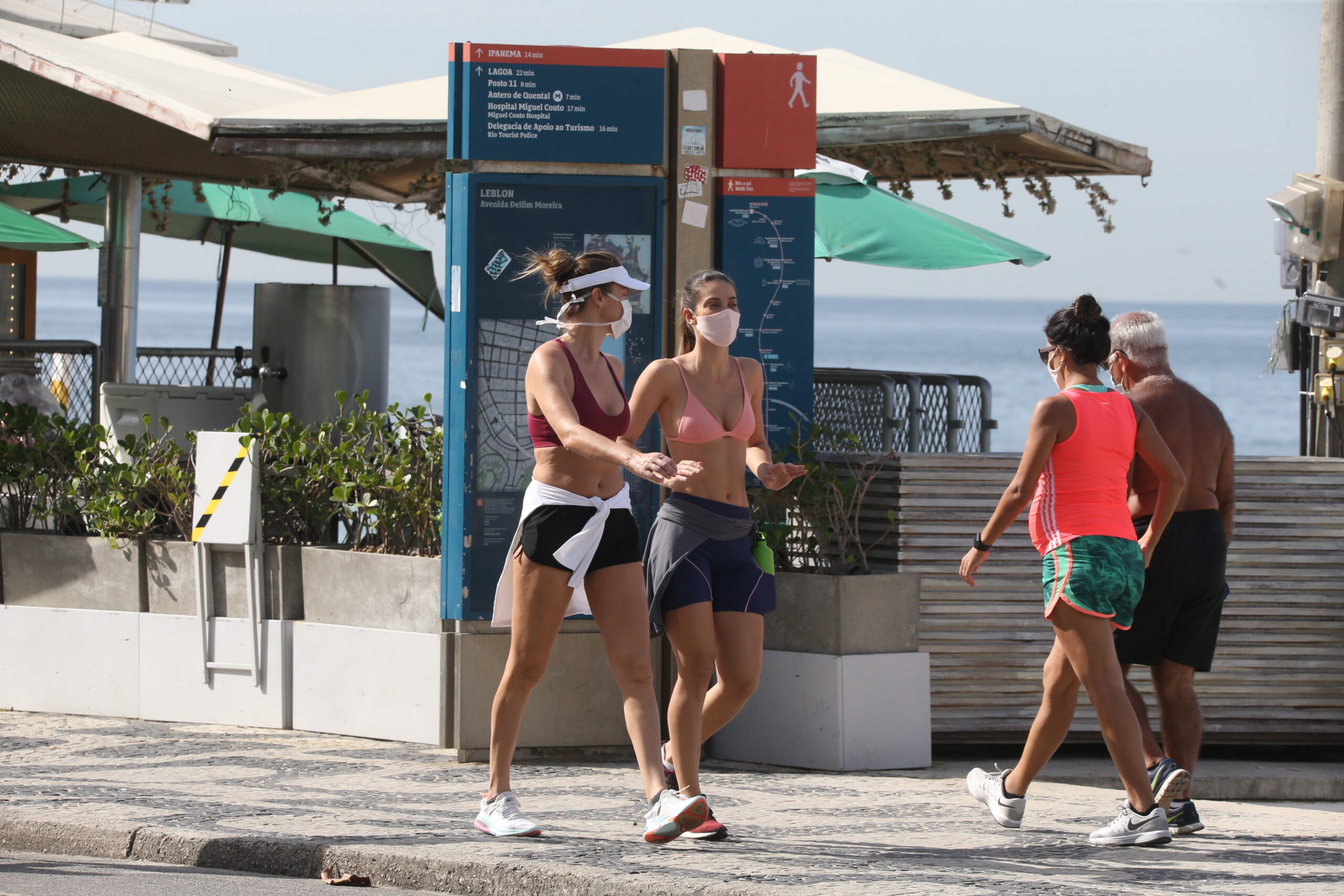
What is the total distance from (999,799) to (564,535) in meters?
1.74

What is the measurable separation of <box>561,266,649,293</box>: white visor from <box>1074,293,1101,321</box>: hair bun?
145 centimetres

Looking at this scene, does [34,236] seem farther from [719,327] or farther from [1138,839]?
[1138,839]

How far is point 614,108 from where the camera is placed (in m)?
6.80

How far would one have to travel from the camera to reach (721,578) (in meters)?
5.49

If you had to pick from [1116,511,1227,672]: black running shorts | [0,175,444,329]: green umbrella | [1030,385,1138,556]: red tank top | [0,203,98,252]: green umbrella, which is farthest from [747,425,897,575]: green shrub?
[0,175,444,329]: green umbrella

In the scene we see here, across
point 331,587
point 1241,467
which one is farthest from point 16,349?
point 1241,467

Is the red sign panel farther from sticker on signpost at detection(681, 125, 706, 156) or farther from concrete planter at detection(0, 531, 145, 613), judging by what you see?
concrete planter at detection(0, 531, 145, 613)

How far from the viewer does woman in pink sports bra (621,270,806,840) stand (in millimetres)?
5434

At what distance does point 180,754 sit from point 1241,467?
4.78 meters

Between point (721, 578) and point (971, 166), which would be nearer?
point (721, 578)

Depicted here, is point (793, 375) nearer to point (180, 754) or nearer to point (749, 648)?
point (749, 648)

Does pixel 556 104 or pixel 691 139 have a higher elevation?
pixel 556 104

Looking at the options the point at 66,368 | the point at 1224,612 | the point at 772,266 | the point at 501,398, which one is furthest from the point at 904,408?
the point at 66,368

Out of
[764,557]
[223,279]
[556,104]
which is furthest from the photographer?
[223,279]
